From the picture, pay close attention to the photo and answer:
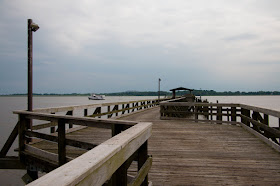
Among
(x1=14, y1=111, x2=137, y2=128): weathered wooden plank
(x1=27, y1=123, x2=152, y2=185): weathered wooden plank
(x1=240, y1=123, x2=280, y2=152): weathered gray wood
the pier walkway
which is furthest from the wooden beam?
(x1=240, y1=123, x2=280, y2=152): weathered gray wood

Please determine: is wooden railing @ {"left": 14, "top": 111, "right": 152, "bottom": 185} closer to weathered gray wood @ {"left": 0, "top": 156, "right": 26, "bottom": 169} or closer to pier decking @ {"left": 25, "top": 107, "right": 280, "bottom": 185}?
pier decking @ {"left": 25, "top": 107, "right": 280, "bottom": 185}

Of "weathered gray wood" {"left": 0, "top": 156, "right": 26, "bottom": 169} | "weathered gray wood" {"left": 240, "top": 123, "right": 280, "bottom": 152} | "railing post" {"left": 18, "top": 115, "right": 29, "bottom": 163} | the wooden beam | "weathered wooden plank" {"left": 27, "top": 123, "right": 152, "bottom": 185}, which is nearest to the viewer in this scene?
"weathered wooden plank" {"left": 27, "top": 123, "right": 152, "bottom": 185}

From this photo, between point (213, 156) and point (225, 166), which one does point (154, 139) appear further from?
point (225, 166)

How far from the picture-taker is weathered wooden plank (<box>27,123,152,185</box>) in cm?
108

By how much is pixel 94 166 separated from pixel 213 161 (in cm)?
394

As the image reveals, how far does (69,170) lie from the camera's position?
46.8 inches

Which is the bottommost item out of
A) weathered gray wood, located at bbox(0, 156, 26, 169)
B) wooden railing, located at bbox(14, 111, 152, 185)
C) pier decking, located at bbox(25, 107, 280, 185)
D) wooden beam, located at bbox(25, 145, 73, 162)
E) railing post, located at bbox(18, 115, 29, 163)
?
weathered gray wood, located at bbox(0, 156, 26, 169)

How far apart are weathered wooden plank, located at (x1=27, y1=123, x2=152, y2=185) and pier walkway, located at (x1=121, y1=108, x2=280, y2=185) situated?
2065mm

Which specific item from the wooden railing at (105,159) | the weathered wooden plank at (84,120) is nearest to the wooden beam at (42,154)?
the wooden railing at (105,159)

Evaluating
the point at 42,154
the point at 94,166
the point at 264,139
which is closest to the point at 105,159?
the point at 94,166

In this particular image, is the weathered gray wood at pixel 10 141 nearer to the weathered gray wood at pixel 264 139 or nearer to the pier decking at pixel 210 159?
the pier decking at pixel 210 159

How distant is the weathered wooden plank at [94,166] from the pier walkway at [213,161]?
2065 mm

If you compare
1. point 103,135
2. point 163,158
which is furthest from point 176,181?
point 103,135

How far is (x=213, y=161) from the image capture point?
4.58m
